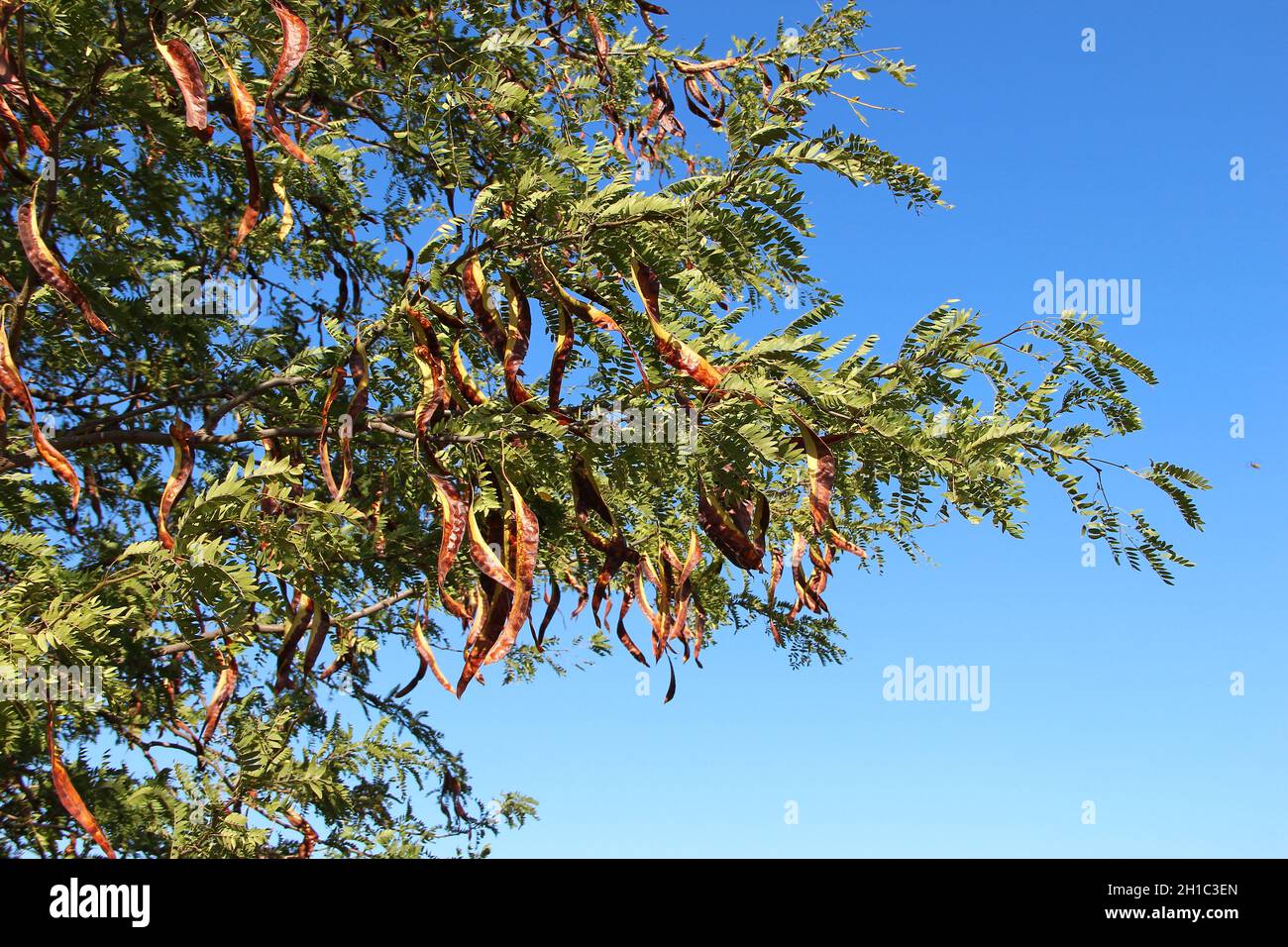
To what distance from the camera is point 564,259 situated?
3.55m

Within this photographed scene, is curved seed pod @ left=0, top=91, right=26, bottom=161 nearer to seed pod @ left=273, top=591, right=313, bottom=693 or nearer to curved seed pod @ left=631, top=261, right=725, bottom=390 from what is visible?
seed pod @ left=273, top=591, right=313, bottom=693

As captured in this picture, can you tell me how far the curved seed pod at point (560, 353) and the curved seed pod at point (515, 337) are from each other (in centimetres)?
11

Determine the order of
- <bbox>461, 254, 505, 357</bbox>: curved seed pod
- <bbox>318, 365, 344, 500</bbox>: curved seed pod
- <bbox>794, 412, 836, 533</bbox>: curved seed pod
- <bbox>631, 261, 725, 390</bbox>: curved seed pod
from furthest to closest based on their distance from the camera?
1. <bbox>318, 365, 344, 500</bbox>: curved seed pod
2. <bbox>461, 254, 505, 357</bbox>: curved seed pod
3. <bbox>631, 261, 725, 390</bbox>: curved seed pod
4. <bbox>794, 412, 836, 533</bbox>: curved seed pod

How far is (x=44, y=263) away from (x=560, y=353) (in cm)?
174

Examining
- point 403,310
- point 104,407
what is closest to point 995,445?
point 403,310

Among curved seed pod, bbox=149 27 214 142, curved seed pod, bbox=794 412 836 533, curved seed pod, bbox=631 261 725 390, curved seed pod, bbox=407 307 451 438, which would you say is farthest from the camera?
curved seed pod, bbox=407 307 451 438

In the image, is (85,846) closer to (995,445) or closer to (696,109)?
(995,445)

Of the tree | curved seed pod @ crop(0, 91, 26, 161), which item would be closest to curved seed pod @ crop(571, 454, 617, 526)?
the tree

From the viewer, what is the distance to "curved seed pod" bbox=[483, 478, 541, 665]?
3.20m

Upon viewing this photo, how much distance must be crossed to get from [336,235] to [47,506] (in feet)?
6.88

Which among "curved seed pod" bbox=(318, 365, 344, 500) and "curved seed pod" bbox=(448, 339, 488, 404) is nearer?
"curved seed pod" bbox=(448, 339, 488, 404)

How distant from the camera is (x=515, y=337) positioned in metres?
3.49

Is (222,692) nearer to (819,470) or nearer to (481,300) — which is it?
(481,300)

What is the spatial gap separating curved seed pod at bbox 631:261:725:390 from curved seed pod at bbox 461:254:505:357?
1.76 ft
